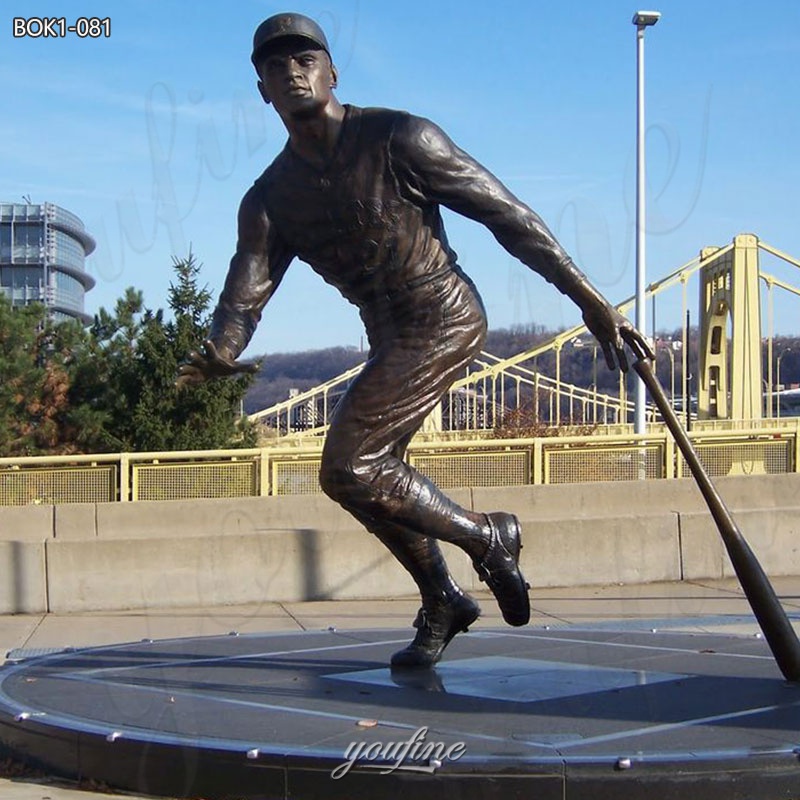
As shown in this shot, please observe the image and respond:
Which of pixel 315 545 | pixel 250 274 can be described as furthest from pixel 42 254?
pixel 250 274

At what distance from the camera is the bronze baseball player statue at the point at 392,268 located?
496 cm

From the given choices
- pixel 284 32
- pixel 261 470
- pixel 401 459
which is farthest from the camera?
pixel 261 470

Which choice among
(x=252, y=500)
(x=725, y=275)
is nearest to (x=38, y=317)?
(x=252, y=500)

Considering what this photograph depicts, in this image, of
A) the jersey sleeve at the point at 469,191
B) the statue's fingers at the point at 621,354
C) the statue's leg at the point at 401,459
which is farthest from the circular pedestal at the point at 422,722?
the jersey sleeve at the point at 469,191

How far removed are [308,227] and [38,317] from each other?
17.1 meters

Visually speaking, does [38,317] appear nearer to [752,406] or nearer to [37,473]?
[37,473]

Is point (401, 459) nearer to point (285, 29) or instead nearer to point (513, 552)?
point (513, 552)

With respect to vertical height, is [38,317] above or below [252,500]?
above

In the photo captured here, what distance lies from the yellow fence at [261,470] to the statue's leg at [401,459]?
24.6ft

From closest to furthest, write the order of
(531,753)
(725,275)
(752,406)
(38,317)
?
(531,753) → (38,317) → (752,406) → (725,275)

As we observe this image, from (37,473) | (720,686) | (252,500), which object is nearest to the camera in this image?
(720,686)

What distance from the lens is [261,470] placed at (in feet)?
42.3

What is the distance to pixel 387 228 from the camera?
506cm

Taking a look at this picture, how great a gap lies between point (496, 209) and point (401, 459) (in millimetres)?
1000
